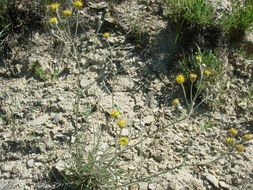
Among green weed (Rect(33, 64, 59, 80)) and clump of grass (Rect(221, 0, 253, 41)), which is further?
clump of grass (Rect(221, 0, 253, 41))

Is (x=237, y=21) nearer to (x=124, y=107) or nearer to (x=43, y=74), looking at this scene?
(x=124, y=107)

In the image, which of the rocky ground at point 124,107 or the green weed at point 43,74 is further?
the green weed at point 43,74

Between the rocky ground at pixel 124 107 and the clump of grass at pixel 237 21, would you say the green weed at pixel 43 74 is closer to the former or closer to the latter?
the rocky ground at pixel 124 107

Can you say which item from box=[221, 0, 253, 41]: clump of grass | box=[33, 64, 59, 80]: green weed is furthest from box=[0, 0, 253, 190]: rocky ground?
box=[221, 0, 253, 41]: clump of grass

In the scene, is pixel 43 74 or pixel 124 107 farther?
pixel 43 74

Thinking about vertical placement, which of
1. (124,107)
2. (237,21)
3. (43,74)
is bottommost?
(124,107)

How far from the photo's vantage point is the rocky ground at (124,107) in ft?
8.86

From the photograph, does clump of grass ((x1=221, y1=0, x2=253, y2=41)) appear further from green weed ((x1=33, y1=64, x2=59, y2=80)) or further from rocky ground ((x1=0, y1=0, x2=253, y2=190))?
green weed ((x1=33, y1=64, x2=59, y2=80))

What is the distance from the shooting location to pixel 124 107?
3064 mm

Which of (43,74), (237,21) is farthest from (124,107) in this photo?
(237,21)

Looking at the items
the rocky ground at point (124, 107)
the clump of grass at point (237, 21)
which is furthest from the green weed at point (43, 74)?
the clump of grass at point (237, 21)

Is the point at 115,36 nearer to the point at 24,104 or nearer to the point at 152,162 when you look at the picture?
the point at 24,104

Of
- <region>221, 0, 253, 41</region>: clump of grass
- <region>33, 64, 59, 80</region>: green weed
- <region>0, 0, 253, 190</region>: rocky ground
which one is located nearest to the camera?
<region>0, 0, 253, 190</region>: rocky ground

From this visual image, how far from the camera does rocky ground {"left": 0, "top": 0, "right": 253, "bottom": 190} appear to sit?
2.70 m
